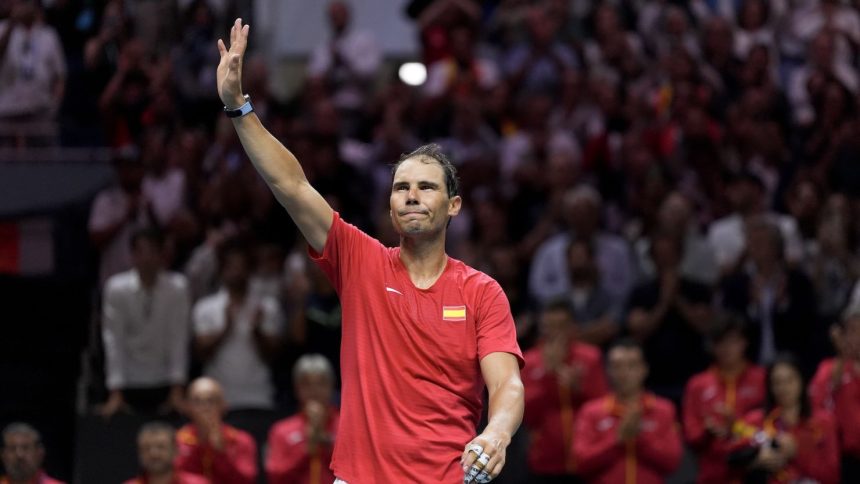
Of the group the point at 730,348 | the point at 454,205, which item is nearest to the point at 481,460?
the point at 454,205

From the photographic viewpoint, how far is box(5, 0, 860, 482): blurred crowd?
1118 centimetres

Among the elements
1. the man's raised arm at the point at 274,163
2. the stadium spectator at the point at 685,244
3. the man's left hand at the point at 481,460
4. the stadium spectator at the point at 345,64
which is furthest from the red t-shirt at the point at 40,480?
the man's left hand at the point at 481,460

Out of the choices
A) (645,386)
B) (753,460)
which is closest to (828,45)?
(645,386)

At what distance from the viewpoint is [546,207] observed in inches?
524

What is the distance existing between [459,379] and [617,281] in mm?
7128

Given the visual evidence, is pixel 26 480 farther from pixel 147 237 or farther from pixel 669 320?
pixel 669 320

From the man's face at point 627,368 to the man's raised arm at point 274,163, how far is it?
5652mm

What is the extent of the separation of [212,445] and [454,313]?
5766 millimetres

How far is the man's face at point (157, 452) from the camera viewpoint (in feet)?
33.9

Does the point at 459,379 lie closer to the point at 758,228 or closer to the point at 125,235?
the point at 758,228

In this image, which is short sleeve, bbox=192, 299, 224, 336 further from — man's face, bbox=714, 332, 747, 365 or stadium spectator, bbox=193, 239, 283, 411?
man's face, bbox=714, 332, 747, 365

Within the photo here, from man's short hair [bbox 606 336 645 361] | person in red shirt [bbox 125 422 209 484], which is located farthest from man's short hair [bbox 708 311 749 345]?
person in red shirt [bbox 125 422 209 484]

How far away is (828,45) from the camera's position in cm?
1468

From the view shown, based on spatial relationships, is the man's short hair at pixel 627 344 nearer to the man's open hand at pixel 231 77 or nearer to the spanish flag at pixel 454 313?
the spanish flag at pixel 454 313
